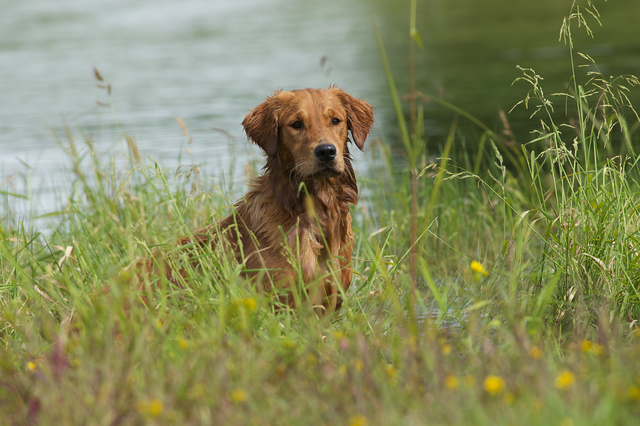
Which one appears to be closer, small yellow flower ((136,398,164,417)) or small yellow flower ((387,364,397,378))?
small yellow flower ((136,398,164,417))

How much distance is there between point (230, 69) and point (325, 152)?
17136 millimetres

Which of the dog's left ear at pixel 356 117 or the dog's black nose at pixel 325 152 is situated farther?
the dog's left ear at pixel 356 117

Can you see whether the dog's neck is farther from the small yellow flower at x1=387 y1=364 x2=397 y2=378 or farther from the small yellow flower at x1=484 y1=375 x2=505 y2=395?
the small yellow flower at x1=484 y1=375 x2=505 y2=395

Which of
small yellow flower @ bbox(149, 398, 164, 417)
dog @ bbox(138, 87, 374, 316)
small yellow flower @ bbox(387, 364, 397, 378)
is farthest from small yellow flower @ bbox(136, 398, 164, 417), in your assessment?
dog @ bbox(138, 87, 374, 316)

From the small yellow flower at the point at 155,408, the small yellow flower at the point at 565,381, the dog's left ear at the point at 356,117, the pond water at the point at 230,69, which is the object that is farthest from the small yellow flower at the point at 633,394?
the pond water at the point at 230,69

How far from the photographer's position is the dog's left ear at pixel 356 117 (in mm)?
4359

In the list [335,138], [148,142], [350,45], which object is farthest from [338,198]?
[350,45]

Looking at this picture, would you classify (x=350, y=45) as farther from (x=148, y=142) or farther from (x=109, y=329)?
(x=109, y=329)

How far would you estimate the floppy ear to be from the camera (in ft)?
13.8

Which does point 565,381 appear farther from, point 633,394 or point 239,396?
point 239,396

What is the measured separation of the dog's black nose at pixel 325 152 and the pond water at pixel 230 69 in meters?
2.17

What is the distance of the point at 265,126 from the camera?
14.0 ft

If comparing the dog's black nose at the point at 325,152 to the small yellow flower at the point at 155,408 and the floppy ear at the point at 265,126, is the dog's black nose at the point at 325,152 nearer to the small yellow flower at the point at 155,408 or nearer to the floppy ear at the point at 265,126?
the floppy ear at the point at 265,126

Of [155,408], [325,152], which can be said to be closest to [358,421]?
[155,408]
